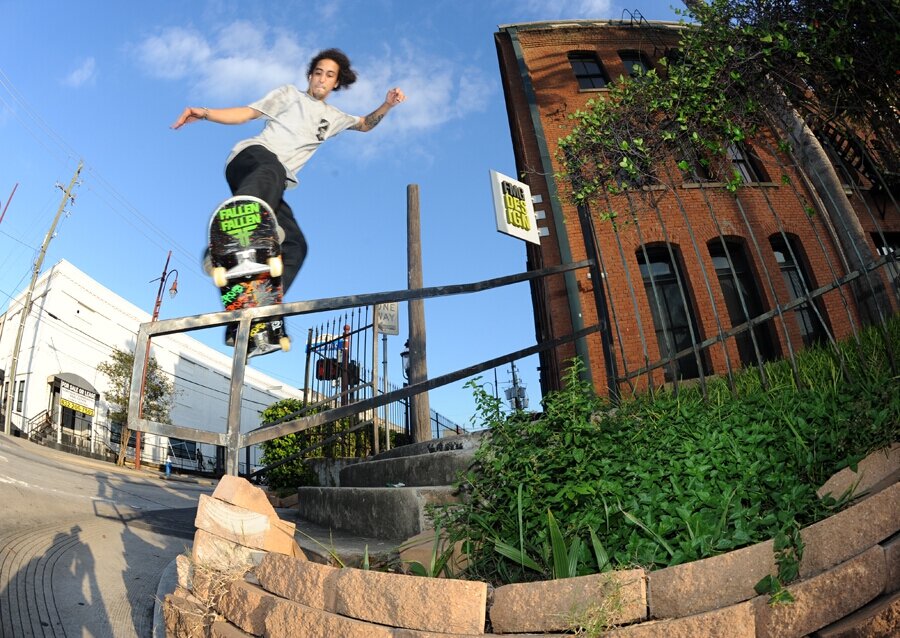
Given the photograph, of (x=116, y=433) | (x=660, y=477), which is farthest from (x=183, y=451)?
(x=660, y=477)

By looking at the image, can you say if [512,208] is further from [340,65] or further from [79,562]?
[79,562]

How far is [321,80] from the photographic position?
14.9 feet

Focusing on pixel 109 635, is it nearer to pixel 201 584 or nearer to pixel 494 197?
pixel 201 584

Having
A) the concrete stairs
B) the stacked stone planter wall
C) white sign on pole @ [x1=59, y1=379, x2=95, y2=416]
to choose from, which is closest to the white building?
white sign on pole @ [x1=59, y1=379, x2=95, y2=416]

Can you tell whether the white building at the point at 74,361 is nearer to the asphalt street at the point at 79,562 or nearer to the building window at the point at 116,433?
the building window at the point at 116,433

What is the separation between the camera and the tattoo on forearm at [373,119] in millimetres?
4785

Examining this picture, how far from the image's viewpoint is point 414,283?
312 inches

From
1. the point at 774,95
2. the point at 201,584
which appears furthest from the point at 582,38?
the point at 201,584

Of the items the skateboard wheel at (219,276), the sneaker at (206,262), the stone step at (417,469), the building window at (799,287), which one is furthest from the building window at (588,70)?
the skateboard wheel at (219,276)

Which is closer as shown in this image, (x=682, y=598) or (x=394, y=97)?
(x=682, y=598)

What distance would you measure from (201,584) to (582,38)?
592 inches

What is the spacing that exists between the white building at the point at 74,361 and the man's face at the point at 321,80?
19573mm

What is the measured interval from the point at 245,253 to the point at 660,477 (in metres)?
2.43

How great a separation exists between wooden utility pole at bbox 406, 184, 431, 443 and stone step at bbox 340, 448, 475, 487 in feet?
6.55
